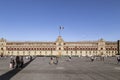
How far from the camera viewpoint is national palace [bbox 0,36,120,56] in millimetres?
175875


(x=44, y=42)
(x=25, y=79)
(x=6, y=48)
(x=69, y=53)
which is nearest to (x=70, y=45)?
(x=69, y=53)

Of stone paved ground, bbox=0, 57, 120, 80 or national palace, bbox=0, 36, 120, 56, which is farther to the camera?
national palace, bbox=0, 36, 120, 56

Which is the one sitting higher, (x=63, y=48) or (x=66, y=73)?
(x=63, y=48)

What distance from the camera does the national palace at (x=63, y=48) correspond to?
17588 centimetres

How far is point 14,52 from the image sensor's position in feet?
582

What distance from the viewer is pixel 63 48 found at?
175000mm

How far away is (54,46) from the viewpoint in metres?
175

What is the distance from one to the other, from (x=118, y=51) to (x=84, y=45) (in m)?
25.2

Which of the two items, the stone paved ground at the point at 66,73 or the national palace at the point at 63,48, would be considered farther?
the national palace at the point at 63,48

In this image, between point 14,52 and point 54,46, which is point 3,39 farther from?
point 54,46

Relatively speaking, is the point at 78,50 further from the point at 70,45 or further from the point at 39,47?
the point at 39,47

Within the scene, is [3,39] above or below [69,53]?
above

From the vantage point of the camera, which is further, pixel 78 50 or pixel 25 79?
pixel 78 50

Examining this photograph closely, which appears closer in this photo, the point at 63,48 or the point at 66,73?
the point at 66,73
